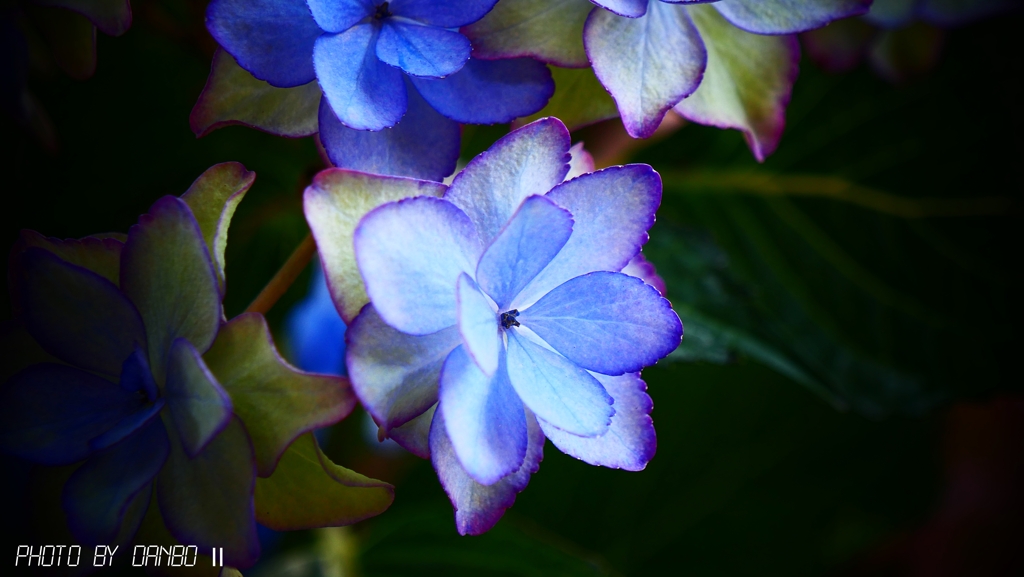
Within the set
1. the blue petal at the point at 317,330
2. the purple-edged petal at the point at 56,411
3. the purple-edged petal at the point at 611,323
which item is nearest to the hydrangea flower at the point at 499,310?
the purple-edged petal at the point at 611,323

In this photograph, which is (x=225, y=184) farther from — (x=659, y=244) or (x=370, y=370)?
(x=659, y=244)

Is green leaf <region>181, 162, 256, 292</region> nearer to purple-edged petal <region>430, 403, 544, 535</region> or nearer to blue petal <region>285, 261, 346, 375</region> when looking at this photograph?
purple-edged petal <region>430, 403, 544, 535</region>

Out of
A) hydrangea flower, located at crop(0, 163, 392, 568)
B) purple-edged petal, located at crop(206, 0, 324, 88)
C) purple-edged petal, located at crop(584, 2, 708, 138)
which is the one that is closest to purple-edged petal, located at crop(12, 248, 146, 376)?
hydrangea flower, located at crop(0, 163, 392, 568)

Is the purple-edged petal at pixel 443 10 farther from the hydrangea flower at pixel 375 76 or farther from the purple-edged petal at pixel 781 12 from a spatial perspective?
the purple-edged petal at pixel 781 12

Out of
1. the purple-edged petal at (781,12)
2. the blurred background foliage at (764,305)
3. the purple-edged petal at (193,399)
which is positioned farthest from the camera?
the blurred background foliage at (764,305)

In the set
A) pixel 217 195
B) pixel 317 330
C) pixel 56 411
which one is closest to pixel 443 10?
pixel 217 195

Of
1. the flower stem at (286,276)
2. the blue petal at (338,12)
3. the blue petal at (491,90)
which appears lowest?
the flower stem at (286,276)

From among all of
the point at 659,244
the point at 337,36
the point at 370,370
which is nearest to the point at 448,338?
the point at 370,370
